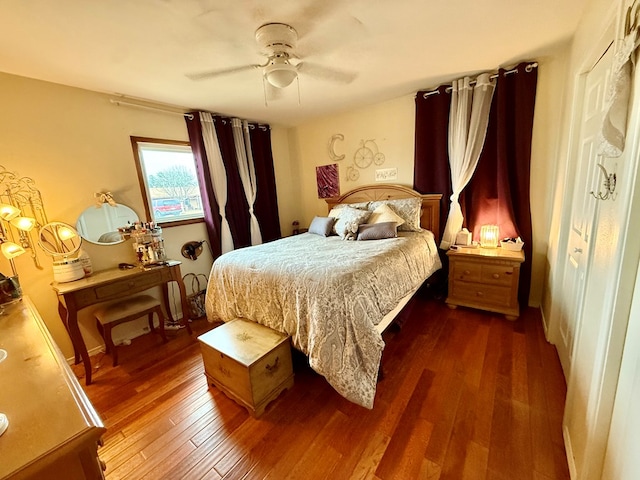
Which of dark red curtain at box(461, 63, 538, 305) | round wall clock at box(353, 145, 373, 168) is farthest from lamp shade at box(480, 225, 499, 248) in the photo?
round wall clock at box(353, 145, 373, 168)

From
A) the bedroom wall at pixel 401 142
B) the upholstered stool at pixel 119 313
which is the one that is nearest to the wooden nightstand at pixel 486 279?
the bedroom wall at pixel 401 142

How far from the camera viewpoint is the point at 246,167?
140 inches

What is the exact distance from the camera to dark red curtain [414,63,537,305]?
2475 mm

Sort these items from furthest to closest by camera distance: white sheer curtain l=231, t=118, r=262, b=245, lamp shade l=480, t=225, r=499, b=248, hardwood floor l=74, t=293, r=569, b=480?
white sheer curtain l=231, t=118, r=262, b=245 → lamp shade l=480, t=225, r=499, b=248 → hardwood floor l=74, t=293, r=569, b=480

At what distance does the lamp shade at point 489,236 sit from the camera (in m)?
2.72

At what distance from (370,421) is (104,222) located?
2.84 meters

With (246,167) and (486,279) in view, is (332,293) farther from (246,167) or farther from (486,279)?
(246,167)

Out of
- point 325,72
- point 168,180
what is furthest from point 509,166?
point 168,180

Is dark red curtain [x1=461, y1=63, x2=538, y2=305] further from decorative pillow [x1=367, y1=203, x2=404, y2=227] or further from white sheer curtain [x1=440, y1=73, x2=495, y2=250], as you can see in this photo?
decorative pillow [x1=367, y1=203, x2=404, y2=227]

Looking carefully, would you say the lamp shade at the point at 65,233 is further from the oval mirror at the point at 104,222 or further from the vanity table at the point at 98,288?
the vanity table at the point at 98,288

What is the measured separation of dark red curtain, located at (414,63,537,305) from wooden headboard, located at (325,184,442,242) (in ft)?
0.34

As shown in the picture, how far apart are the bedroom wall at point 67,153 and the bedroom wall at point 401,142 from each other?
6.69ft

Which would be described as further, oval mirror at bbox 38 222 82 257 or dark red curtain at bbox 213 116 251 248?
dark red curtain at bbox 213 116 251 248

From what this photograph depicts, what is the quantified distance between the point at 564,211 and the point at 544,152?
868 millimetres
